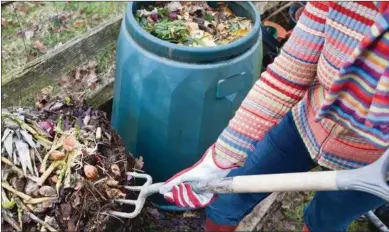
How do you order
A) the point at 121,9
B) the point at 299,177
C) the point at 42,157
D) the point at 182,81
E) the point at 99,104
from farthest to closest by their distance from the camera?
the point at 121,9 < the point at 99,104 < the point at 182,81 < the point at 42,157 < the point at 299,177

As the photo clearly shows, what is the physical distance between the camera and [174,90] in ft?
7.30

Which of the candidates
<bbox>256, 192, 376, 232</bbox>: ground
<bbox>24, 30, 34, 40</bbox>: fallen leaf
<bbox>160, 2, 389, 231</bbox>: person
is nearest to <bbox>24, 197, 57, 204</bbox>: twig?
<bbox>160, 2, 389, 231</bbox>: person

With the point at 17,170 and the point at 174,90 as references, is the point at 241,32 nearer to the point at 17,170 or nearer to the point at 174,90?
the point at 174,90

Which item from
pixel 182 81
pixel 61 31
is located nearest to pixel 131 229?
pixel 182 81

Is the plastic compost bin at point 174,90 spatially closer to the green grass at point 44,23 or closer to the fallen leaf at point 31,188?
the fallen leaf at point 31,188

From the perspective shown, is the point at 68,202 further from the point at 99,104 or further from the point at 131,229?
the point at 99,104

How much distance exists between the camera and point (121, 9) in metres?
3.61

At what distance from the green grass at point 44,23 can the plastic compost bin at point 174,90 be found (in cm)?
88

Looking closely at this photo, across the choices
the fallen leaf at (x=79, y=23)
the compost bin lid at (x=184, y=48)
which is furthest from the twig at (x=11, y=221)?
the fallen leaf at (x=79, y=23)

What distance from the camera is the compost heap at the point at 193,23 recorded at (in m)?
2.38

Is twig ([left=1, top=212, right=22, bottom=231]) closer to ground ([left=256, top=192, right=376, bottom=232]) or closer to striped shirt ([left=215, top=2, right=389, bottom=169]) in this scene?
striped shirt ([left=215, top=2, right=389, bottom=169])

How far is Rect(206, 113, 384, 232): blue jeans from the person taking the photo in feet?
6.56

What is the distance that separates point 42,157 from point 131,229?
0.57 metres

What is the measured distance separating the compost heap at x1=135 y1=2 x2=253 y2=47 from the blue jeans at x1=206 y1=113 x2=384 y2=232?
0.56 metres
